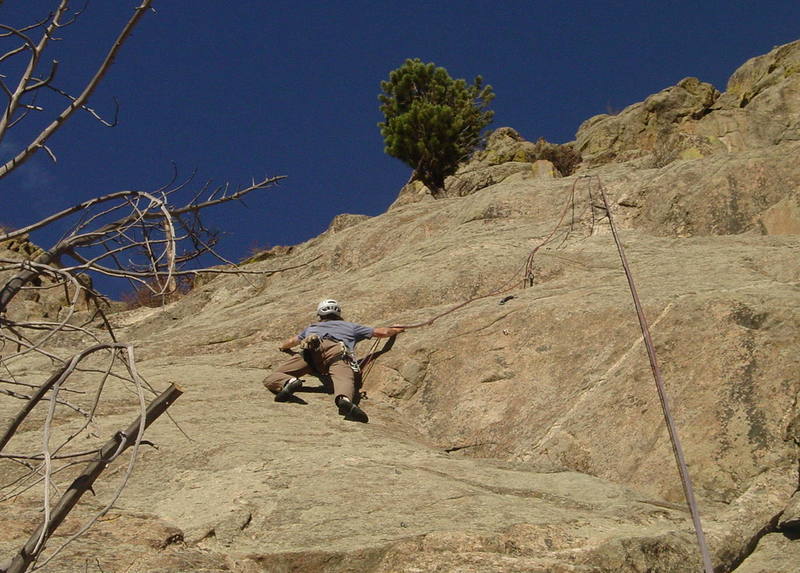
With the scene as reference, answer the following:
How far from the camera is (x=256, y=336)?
478 inches

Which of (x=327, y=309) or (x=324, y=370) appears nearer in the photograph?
(x=324, y=370)

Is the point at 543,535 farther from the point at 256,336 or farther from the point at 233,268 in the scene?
the point at 256,336

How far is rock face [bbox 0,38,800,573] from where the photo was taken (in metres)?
5.58

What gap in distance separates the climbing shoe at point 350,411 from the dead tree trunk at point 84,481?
17.9 ft

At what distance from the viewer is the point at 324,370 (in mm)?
10078

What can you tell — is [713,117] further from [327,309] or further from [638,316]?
[638,316]

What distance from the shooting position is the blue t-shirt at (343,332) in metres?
10.2

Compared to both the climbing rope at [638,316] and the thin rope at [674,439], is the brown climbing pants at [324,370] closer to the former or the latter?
the climbing rope at [638,316]

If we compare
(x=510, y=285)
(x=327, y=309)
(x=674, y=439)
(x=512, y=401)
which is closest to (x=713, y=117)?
(x=510, y=285)

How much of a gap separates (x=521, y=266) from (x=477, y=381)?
3050mm

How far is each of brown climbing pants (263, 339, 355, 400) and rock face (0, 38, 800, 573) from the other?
0.23m

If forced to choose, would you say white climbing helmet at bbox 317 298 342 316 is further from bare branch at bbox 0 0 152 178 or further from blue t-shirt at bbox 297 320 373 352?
bare branch at bbox 0 0 152 178

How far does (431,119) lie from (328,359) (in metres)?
19.2

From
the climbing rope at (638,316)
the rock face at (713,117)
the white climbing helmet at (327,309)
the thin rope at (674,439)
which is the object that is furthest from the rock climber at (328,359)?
the rock face at (713,117)
